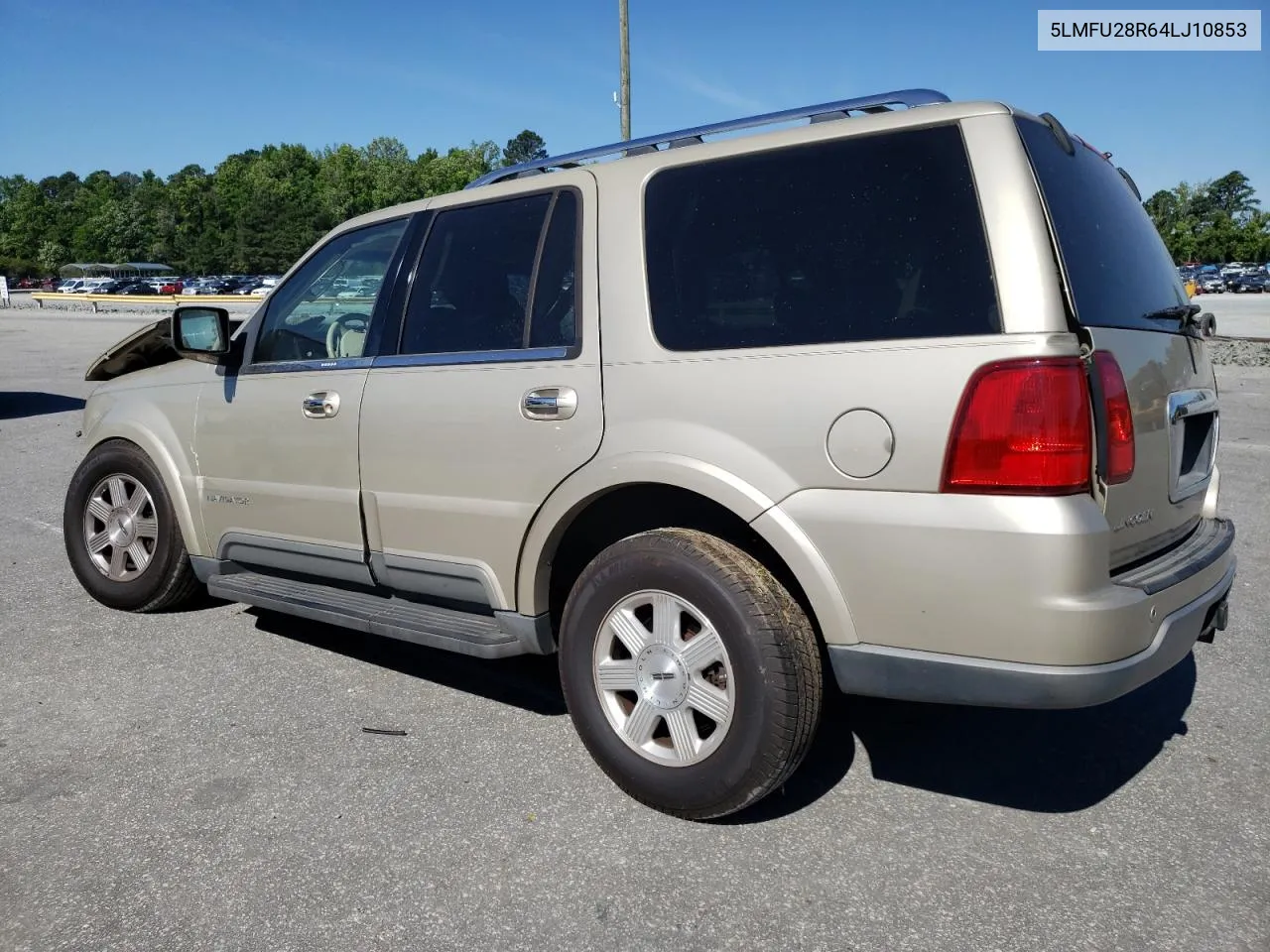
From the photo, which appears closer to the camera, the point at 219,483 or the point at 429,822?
the point at 429,822

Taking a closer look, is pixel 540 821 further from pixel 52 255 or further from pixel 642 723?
pixel 52 255

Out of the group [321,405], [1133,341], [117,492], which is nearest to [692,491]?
[1133,341]

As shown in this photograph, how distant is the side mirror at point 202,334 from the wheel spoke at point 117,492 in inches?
34.4

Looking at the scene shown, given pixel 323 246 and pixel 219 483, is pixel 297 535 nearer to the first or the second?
pixel 219 483

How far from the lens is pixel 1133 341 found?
2.81 metres

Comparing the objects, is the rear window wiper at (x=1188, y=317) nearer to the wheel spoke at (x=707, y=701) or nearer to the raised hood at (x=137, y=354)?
the wheel spoke at (x=707, y=701)

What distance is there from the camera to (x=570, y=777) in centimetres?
327

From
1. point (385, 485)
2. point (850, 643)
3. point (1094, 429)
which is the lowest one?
point (850, 643)

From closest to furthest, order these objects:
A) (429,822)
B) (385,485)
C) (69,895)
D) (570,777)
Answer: (69,895), (429,822), (570,777), (385,485)

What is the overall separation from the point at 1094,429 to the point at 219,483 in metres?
3.38

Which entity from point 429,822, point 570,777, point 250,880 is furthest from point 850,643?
point 250,880

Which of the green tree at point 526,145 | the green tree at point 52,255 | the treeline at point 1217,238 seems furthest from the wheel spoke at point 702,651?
the green tree at point 526,145

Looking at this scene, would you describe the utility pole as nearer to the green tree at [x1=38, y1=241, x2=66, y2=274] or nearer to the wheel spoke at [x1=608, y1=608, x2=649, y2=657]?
the wheel spoke at [x1=608, y1=608, x2=649, y2=657]

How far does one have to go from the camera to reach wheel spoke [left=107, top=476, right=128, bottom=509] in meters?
4.81
